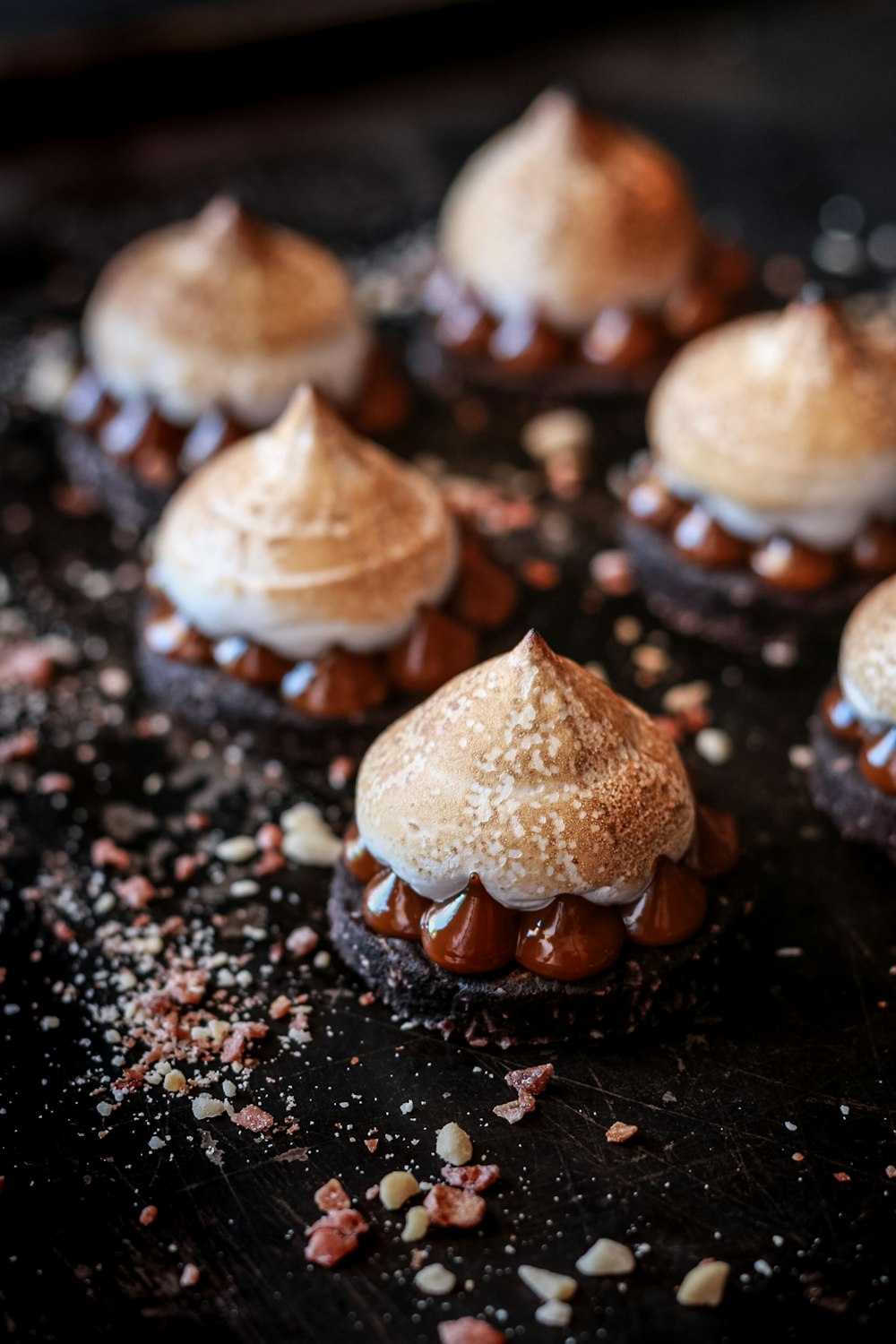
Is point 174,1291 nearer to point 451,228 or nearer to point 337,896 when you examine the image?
point 337,896

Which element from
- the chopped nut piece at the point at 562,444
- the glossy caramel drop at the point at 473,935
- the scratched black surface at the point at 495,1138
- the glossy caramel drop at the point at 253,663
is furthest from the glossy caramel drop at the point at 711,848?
the chopped nut piece at the point at 562,444

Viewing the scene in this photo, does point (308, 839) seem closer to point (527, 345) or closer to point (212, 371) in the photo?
point (212, 371)

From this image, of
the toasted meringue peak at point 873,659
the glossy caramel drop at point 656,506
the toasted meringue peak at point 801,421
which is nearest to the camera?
the toasted meringue peak at point 873,659

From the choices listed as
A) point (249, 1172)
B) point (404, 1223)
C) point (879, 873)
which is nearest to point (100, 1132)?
point (249, 1172)

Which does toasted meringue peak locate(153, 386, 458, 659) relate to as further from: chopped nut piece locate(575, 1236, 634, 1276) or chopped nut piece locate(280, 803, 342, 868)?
chopped nut piece locate(575, 1236, 634, 1276)

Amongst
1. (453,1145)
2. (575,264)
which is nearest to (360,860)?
(453,1145)

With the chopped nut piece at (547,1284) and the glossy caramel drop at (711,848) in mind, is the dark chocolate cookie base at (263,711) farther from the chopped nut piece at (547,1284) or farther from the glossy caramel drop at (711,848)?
the chopped nut piece at (547,1284)
